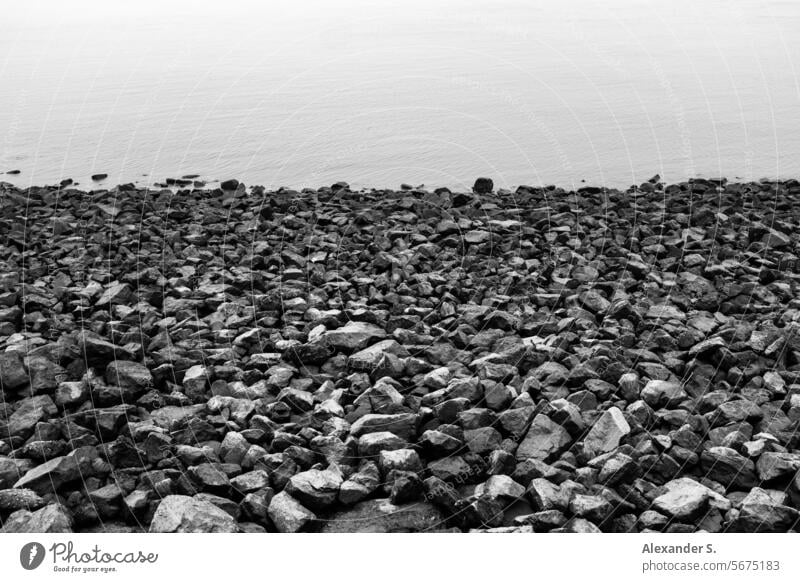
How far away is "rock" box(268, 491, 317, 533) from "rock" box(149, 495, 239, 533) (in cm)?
31

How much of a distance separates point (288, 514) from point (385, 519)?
0.69 metres

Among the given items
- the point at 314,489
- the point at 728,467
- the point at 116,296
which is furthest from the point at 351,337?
the point at 728,467

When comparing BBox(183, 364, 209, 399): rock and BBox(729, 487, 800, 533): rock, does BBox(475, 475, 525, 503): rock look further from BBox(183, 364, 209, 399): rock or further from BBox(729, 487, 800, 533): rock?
BBox(183, 364, 209, 399): rock

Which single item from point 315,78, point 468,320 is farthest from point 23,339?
point 315,78

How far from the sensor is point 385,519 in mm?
5301

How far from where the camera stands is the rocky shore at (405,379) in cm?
534

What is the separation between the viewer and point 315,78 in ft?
114

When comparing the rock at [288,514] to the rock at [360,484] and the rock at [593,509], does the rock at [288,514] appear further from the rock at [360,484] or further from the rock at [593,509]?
the rock at [593,509]

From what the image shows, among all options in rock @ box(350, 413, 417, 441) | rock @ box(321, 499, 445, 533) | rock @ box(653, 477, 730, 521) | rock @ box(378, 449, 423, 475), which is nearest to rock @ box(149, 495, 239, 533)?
rock @ box(321, 499, 445, 533)

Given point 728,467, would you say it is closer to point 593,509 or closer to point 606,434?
point 606,434

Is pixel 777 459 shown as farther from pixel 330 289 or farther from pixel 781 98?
pixel 781 98

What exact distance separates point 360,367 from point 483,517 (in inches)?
102

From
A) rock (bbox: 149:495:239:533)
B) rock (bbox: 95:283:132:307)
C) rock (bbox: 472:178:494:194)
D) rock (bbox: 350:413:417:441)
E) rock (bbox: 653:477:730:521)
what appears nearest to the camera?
rock (bbox: 149:495:239:533)

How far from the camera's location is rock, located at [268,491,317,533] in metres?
5.17
